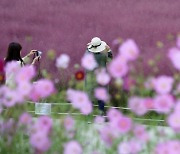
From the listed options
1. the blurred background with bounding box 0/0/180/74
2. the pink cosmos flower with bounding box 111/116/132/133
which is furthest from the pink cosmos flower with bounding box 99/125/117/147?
the blurred background with bounding box 0/0/180/74

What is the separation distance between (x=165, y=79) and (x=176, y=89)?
5.1 inches

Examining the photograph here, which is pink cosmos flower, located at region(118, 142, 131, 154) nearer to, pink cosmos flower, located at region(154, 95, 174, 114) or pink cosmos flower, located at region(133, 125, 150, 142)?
pink cosmos flower, located at region(133, 125, 150, 142)

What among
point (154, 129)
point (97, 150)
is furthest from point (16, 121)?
point (154, 129)

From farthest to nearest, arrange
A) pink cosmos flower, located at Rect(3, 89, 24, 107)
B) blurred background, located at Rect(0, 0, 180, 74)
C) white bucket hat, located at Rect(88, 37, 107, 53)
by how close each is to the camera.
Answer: blurred background, located at Rect(0, 0, 180, 74), white bucket hat, located at Rect(88, 37, 107, 53), pink cosmos flower, located at Rect(3, 89, 24, 107)

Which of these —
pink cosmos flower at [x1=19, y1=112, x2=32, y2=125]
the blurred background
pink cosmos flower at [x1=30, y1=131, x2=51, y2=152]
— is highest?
the blurred background

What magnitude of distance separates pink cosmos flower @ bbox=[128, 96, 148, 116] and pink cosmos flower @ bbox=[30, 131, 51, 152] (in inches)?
14.9

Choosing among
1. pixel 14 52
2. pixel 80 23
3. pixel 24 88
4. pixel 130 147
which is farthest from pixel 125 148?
pixel 80 23

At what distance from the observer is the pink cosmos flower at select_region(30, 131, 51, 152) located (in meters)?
3.18

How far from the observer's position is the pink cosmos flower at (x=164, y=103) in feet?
→ 10.0

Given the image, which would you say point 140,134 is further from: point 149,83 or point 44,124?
point 44,124

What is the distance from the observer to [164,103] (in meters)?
3.06

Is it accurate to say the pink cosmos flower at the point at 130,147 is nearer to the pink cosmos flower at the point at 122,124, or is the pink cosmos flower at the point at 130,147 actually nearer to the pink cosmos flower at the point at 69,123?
the pink cosmos flower at the point at 122,124

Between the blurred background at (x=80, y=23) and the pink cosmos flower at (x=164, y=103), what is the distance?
7.07 meters

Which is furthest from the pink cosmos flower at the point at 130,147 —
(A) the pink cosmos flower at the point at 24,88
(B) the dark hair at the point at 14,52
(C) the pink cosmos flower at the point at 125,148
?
(B) the dark hair at the point at 14,52
